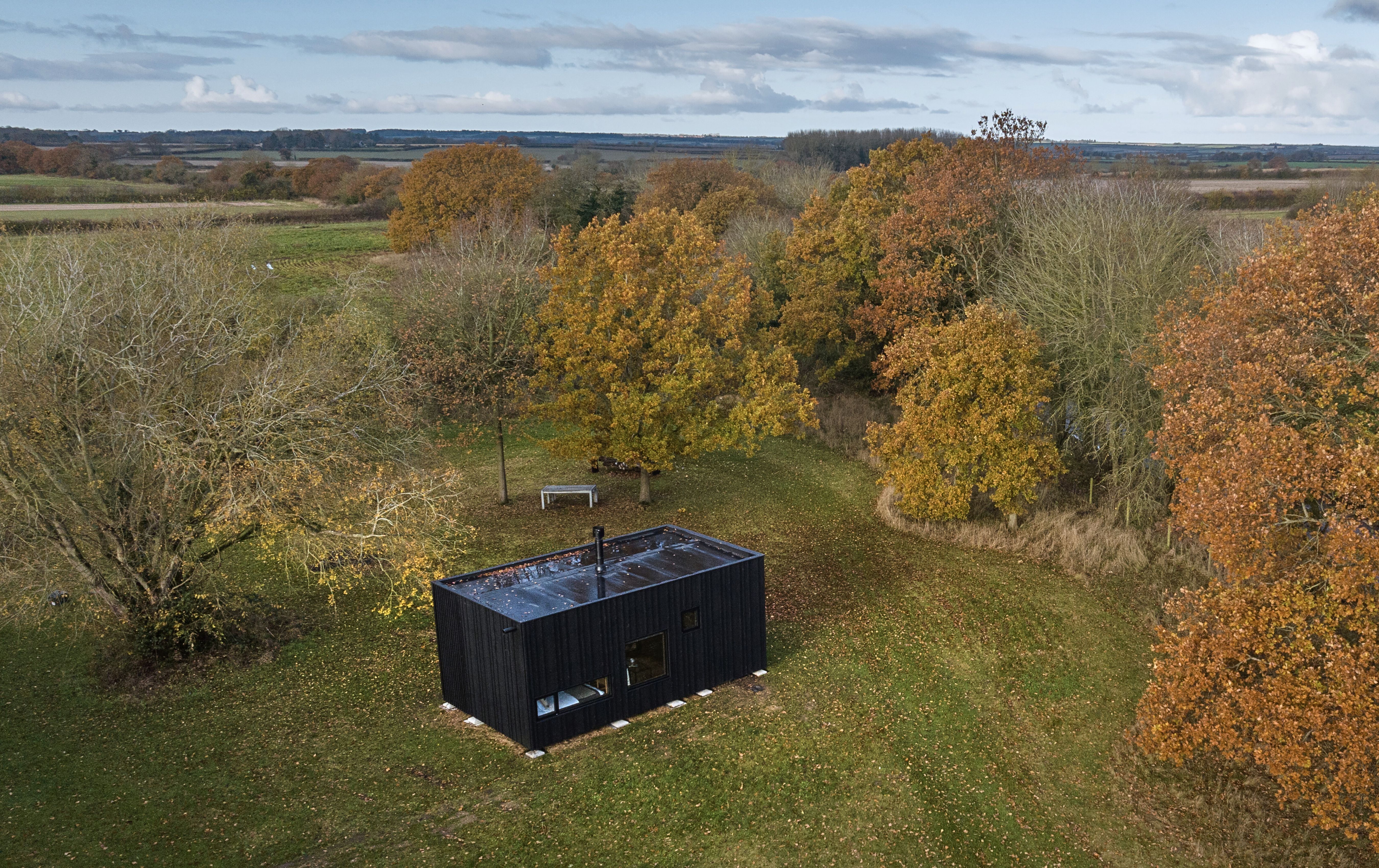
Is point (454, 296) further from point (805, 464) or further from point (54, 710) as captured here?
point (54, 710)

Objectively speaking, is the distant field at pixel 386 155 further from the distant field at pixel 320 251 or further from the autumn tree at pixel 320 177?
the distant field at pixel 320 251

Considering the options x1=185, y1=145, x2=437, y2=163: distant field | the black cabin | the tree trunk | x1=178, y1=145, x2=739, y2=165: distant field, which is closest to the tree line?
the tree trunk

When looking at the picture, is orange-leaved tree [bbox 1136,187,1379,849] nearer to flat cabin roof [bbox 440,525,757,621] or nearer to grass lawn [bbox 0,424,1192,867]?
grass lawn [bbox 0,424,1192,867]

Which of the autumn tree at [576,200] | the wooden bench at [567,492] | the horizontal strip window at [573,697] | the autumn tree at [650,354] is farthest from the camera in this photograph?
the autumn tree at [576,200]

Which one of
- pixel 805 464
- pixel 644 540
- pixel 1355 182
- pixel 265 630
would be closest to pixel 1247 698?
pixel 644 540

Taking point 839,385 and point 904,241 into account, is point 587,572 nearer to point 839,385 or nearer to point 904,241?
point 904,241

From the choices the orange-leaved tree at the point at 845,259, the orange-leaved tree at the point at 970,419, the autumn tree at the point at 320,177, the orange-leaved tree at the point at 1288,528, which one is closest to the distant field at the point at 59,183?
the autumn tree at the point at 320,177
